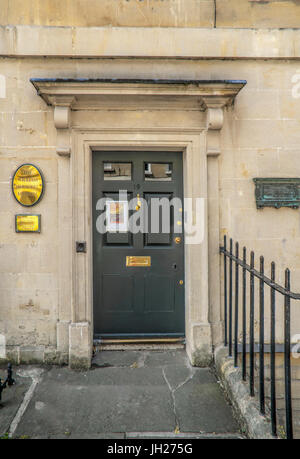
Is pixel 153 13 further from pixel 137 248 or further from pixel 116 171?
pixel 137 248

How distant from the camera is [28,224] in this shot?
3.56 m

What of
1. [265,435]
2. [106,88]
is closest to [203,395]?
[265,435]

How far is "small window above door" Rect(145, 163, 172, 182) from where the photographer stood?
3.88 metres

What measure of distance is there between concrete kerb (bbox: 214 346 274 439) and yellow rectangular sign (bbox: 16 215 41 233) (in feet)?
8.96

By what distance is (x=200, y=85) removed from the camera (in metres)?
3.30

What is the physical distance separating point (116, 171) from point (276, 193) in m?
2.12

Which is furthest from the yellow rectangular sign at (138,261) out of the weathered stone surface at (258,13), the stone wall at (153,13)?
the weathered stone surface at (258,13)

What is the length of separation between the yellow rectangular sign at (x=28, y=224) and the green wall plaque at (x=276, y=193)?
9.26 feet

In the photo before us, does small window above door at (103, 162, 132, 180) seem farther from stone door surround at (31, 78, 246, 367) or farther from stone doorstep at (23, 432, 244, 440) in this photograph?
stone doorstep at (23, 432, 244, 440)

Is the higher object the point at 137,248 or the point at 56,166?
the point at 56,166

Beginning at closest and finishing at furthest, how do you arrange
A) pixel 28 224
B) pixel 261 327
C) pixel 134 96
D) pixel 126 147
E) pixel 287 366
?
pixel 287 366, pixel 261 327, pixel 134 96, pixel 28 224, pixel 126 147

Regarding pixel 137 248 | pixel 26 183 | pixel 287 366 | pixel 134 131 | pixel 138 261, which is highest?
pixel 134 131

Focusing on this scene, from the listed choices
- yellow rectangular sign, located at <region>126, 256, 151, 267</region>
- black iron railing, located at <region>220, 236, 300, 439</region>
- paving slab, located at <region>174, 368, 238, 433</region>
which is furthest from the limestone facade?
yellow rectangular sign, located at <region>126, 256, 151, 267</region>

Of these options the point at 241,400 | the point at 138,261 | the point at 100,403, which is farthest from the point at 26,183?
the point at 241,400
